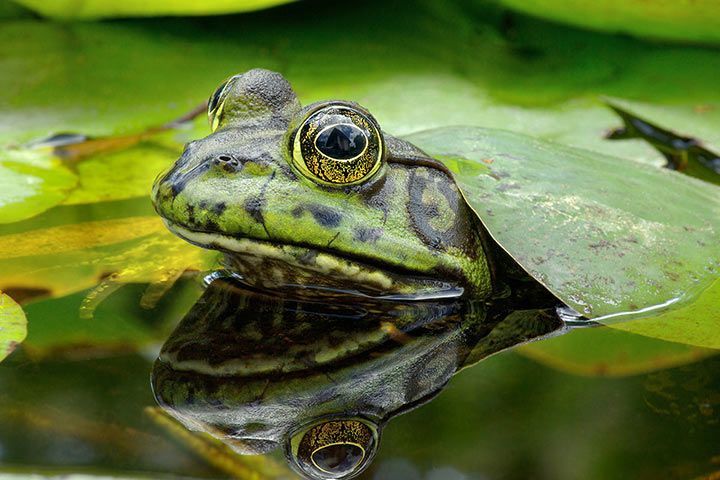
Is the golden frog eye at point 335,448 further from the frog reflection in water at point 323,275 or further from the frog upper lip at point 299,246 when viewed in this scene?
the frog upper lip at point 299,246

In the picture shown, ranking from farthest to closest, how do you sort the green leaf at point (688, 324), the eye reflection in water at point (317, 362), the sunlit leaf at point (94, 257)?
the sunlit leaf at point (94, 257) → the green leaf at point (688, 324) → the eye reflection in water at point (317, 362)

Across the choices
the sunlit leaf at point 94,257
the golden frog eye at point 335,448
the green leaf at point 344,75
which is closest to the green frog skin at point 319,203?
the sunlit leaf at point 94,257

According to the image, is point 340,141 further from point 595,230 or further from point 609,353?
point 609,353

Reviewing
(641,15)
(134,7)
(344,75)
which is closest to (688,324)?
(641,15)

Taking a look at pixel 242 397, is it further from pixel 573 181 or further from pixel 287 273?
pixel 573 181

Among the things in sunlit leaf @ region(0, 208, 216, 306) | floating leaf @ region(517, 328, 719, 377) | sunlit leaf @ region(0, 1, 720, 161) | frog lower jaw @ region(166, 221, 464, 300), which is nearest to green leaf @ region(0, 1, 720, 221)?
sunlit leaf @ region(0, 1, 720, 161)

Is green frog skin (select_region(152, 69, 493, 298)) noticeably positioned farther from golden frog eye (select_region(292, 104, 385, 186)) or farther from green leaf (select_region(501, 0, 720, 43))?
green leaf (select_region(501, 0, 720, 43))
